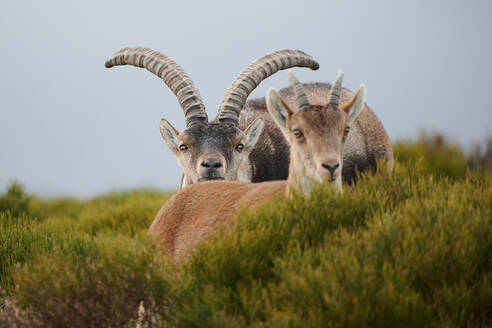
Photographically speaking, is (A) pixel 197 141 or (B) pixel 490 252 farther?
(A) pixel 197 141

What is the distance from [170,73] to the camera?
880cm

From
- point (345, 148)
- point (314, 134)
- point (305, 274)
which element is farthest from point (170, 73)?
point (305, 274)

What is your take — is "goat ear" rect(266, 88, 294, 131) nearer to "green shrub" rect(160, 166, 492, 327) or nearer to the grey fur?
"green shrub" rect(160, 166, 492, 327)

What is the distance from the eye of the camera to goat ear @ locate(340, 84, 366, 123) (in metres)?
5.44

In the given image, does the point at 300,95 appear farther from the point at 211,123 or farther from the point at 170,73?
the point at 170,73

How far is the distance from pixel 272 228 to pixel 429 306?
4.45 ft

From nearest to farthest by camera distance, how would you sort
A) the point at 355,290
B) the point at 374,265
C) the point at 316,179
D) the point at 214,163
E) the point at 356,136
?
1. the point at 355,290
2. the point at 374,265
3. the point at 316,179
4. the point at 214,163
5. the point at 356,136

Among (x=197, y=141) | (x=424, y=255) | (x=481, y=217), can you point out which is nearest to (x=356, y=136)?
(x=197, y=141)

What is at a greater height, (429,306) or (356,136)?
(356,136)

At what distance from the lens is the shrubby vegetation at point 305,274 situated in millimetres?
3646

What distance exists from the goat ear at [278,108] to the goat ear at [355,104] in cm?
56

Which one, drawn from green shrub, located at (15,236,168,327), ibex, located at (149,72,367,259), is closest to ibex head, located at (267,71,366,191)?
ibex, located at (149,72,367,259)

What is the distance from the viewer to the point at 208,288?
4074mm

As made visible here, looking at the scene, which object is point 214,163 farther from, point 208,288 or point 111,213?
point 111,213
